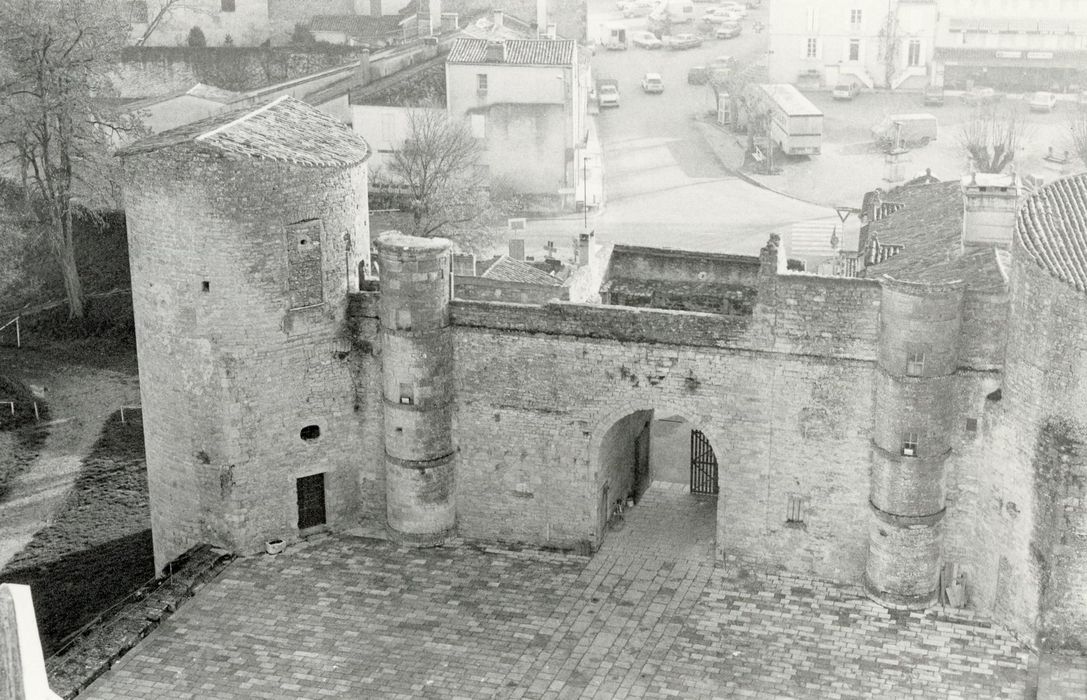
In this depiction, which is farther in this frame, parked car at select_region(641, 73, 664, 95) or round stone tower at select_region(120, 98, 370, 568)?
parked car at select_region(641, 73, 664, 95)

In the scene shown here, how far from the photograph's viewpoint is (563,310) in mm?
34688

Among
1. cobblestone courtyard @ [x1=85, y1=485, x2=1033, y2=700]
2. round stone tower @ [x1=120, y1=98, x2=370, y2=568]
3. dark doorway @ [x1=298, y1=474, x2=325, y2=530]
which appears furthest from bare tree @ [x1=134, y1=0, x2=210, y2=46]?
cobblestone courtyard @ [x1=85, y1=485, x2=1033, y2=700]

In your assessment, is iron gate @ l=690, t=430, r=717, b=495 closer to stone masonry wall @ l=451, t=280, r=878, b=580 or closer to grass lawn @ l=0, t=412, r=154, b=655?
stone masonry wall @ l=451, t=280, r=878, b=580

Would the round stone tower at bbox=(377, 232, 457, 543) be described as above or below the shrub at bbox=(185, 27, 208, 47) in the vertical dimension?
below

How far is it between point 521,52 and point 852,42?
29.4 meters

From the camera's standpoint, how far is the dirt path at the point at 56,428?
41750mm

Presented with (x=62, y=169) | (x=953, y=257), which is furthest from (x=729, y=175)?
(x=953, y=257)

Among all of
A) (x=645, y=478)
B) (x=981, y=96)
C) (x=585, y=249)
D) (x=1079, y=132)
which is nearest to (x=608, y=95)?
(x=981, y=96)

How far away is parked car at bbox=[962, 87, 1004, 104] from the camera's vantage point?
277ft

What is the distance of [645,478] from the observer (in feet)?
130

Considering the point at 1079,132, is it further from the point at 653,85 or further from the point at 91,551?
the point at 91,551

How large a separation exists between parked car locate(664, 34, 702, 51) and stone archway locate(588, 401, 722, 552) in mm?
62448

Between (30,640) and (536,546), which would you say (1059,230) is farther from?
(30,640)

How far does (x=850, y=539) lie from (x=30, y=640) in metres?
20.5
